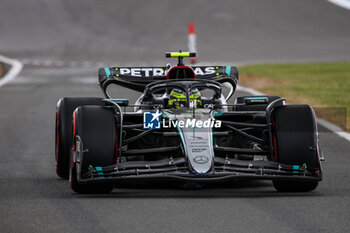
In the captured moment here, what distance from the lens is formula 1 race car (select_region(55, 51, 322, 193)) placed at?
8781 millimetres

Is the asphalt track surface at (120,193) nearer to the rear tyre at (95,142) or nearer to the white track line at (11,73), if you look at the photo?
the rear tyre at (95,142)

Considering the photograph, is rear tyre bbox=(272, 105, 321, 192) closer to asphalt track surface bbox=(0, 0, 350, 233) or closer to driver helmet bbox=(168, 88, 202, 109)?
asphalt track surface bbox=(0, 0, 350, 233)

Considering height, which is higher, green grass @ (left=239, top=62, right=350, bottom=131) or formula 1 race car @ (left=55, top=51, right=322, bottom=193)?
green grass @ (left=239, top=62, right=350, bottom=131)

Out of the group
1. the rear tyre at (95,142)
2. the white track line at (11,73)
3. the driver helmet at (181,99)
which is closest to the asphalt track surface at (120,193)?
the rear tyre at (95,142)

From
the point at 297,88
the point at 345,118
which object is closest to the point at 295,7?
the point at 297,88

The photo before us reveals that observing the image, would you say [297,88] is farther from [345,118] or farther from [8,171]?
[8,171]

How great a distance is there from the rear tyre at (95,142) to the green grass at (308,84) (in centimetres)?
765

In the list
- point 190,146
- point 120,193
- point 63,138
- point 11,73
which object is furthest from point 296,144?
point 11,73

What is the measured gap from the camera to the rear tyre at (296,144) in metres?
9.16

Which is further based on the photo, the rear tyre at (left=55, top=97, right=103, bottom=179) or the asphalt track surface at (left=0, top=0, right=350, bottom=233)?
the rear tyre at (left=55, top=97, right=103, bottom=179)

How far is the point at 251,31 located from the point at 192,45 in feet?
168

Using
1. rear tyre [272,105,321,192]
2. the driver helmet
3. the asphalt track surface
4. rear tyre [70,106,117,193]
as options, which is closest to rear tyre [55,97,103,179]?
the asphalt track surface

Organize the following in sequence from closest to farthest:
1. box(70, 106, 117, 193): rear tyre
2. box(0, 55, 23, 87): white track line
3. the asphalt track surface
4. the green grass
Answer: the asphalt track surface
box(70, 106, 117, 193): rear tyre
the green grass
box(0, 55, 23, 87): white track line

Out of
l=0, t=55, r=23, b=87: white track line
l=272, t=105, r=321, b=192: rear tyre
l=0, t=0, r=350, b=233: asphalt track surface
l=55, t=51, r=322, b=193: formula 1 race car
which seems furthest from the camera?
l=0, t=55, r=23, b=87: white track line
